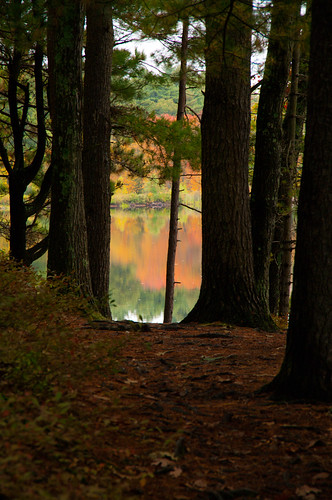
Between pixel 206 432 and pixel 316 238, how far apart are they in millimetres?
1406

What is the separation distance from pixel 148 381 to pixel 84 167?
14.7 ft

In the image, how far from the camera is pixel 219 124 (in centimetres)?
592

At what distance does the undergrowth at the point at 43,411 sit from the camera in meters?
1.82

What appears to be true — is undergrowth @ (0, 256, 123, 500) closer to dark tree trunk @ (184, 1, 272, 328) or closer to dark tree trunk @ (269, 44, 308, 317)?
dark tree trunk @ (184, 1, 272, 328)

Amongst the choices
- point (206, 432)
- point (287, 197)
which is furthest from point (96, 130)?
point (206, 432)

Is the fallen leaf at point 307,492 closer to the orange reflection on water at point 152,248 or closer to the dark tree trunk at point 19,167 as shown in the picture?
the dark tree trunk at point 19,167

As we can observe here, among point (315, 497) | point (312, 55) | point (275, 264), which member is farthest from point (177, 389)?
point (275, 264)

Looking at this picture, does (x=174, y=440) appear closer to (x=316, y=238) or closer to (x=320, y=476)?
(x=320, y=476)

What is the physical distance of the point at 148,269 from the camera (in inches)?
1312

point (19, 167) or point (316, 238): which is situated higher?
point (19, 167)

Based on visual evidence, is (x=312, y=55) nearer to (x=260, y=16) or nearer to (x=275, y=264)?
(x=260, y=16)

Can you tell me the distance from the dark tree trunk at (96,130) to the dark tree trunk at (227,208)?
6.49ft

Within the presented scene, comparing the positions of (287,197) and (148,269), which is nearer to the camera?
(287,197)

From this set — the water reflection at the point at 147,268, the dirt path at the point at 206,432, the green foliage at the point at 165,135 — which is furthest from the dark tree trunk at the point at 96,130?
the water reflection at the point at 147,268
